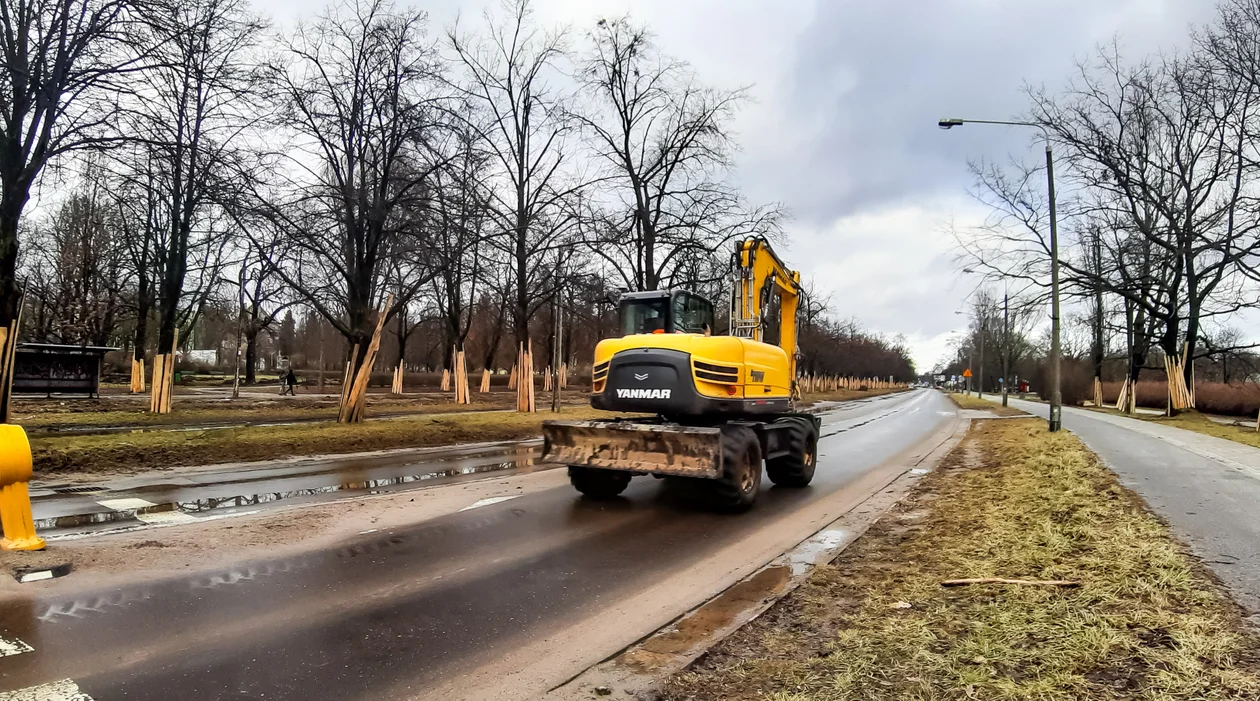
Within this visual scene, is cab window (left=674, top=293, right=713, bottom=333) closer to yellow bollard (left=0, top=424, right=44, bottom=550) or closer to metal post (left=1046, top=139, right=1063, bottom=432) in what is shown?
yellow bollard (left=0, top=424, right=44, bottom=550)

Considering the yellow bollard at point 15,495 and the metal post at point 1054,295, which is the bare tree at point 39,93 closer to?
the yellow bollard at point 15,495

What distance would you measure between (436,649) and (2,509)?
4643mm

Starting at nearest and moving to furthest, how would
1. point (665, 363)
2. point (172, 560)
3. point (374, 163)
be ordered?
point (172, 560) < point (665, 363) < point (374, 163)

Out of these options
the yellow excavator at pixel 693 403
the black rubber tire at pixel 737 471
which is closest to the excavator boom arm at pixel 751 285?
the yellow excavator at pixel 693 403

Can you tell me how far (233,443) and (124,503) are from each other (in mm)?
5040

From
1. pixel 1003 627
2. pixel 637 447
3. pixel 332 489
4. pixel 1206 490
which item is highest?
pixel 637 447

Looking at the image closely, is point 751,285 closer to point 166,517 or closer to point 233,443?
point 166,517

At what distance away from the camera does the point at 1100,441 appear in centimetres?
1638

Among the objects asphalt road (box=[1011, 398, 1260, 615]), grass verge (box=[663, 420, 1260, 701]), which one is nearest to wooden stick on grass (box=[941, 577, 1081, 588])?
grass verge (box=[663, 420, 1260, 701])

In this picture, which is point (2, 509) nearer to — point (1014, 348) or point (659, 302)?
point (659, 302)

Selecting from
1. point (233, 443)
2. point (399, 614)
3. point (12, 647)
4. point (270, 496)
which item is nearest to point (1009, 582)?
point (399, 614)

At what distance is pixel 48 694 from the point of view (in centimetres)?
362

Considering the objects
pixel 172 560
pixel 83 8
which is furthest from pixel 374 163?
pixel 172 560

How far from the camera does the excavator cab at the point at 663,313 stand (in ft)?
33.7
